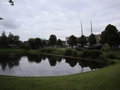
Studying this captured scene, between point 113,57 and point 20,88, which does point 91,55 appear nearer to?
point 113,57

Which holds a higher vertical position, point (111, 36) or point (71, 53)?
point (111, 36)

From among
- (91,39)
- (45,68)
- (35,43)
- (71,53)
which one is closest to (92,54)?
(71,53)

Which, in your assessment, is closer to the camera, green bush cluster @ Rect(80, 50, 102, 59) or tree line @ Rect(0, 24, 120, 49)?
green bush cluster @ Rect(80, 50, 102, 59)

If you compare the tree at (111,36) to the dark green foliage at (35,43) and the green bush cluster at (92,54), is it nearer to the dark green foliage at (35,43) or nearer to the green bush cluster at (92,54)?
the green bush cluster at (92,54)

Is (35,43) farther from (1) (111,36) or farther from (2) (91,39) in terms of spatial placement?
(1) (111,36)

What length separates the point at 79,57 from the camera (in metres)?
32.6

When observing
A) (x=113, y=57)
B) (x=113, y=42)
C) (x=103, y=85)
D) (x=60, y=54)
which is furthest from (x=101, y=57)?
(x=103, y=85)

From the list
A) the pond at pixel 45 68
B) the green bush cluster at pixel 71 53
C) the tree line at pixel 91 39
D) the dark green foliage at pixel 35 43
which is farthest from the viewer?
the dark green foliage at pixel 35 43

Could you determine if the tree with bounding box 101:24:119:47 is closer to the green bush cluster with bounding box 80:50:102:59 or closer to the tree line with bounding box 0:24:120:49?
the tree line with bounding box 0:24:120:49

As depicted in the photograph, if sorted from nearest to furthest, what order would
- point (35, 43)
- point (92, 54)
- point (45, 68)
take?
point (45, 68) → point (92, 54) → point (35, 43)

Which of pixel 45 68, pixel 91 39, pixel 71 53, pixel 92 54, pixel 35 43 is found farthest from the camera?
pixel 35 43

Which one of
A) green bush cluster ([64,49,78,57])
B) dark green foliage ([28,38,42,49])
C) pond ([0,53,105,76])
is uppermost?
dark green foliage ([28,38,42,49])

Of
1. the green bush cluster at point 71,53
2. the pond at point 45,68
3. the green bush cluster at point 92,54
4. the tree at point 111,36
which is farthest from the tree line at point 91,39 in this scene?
the pond at point 45,68

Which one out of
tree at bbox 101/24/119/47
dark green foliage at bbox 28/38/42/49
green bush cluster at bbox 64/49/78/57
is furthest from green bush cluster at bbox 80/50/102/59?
dark green foliage at bbox 28/38/42/49
